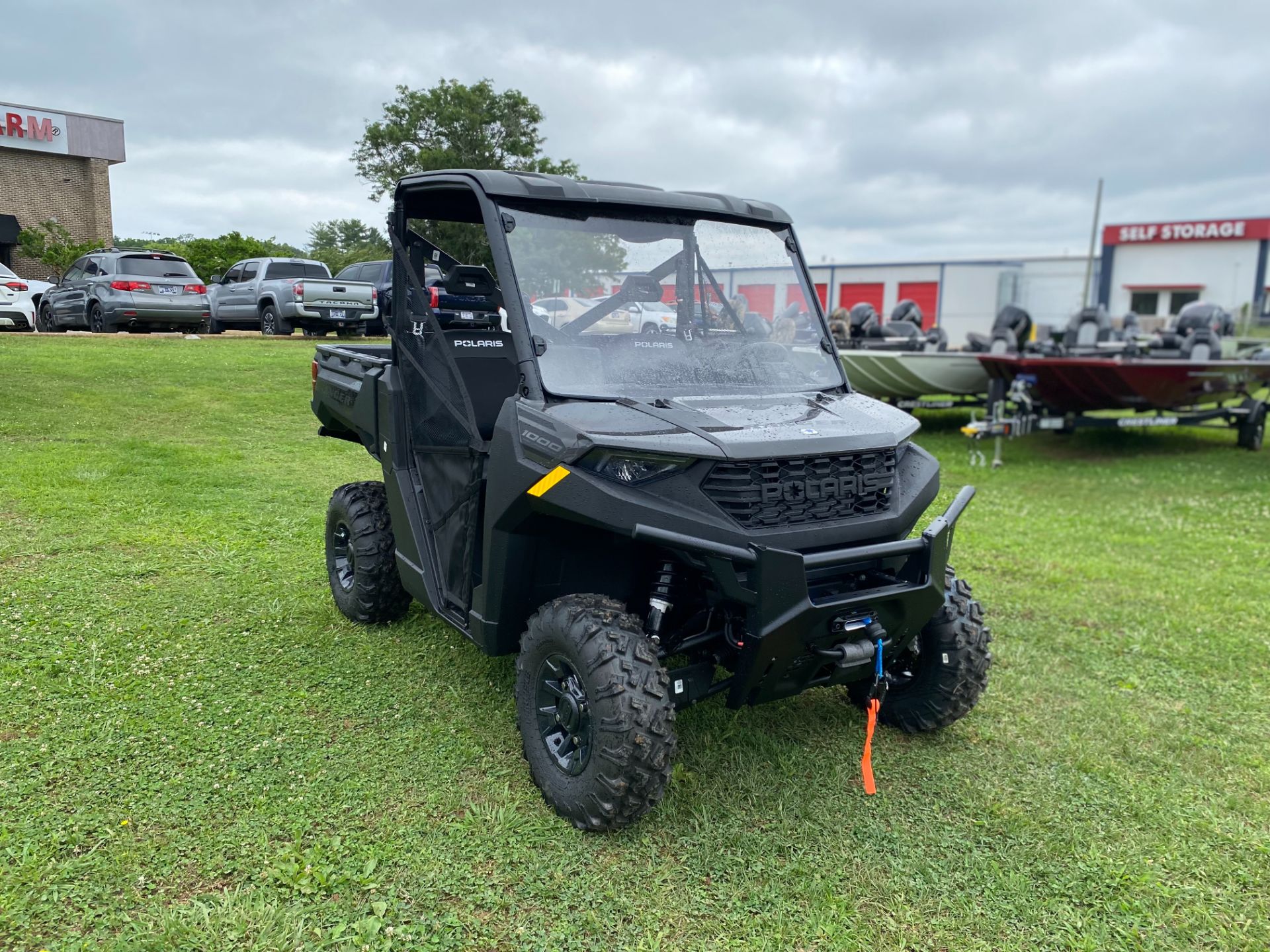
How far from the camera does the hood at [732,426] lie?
2.92 metres

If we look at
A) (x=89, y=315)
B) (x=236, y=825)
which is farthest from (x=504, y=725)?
(x=89, y=315)

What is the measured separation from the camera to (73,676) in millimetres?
4082

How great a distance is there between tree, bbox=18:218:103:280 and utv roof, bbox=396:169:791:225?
28023mm

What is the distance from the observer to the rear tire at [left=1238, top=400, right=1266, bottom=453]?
1143 centimetres

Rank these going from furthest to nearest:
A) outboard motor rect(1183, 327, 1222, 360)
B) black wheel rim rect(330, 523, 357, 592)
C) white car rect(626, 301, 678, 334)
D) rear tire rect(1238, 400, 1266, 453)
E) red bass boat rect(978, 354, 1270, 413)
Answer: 1. outboard motor rect(1183, 327, 1222, 360)
2. rear tire rect(1238, 400, 1266, 453)
3. red bass boat rect(978, 354, 1270, 413)
4. black wheel rim rect(330, 523, 357, 592)
5. white car rect(626, 301, 678, 334)

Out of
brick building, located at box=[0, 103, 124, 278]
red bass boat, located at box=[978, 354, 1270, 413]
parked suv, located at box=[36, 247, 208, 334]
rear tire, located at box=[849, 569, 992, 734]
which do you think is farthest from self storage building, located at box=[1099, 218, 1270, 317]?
rear tire, located at box=[849, 569, 992, 734]

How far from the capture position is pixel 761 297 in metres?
3.97

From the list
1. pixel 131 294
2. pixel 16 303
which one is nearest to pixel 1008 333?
pixel 131 294

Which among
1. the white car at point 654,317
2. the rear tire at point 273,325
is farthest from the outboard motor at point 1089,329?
the rear tire at point 273,325

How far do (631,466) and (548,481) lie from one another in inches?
10.7

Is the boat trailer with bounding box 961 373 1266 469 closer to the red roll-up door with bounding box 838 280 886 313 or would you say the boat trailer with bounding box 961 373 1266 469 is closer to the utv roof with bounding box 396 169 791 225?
the utv roof with bounding box 396 169 791 225

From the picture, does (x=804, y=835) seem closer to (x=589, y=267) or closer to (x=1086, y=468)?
(x=589, y=267)

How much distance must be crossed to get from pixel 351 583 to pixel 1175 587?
4997 mm

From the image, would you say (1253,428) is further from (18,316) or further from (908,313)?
(18,316)
